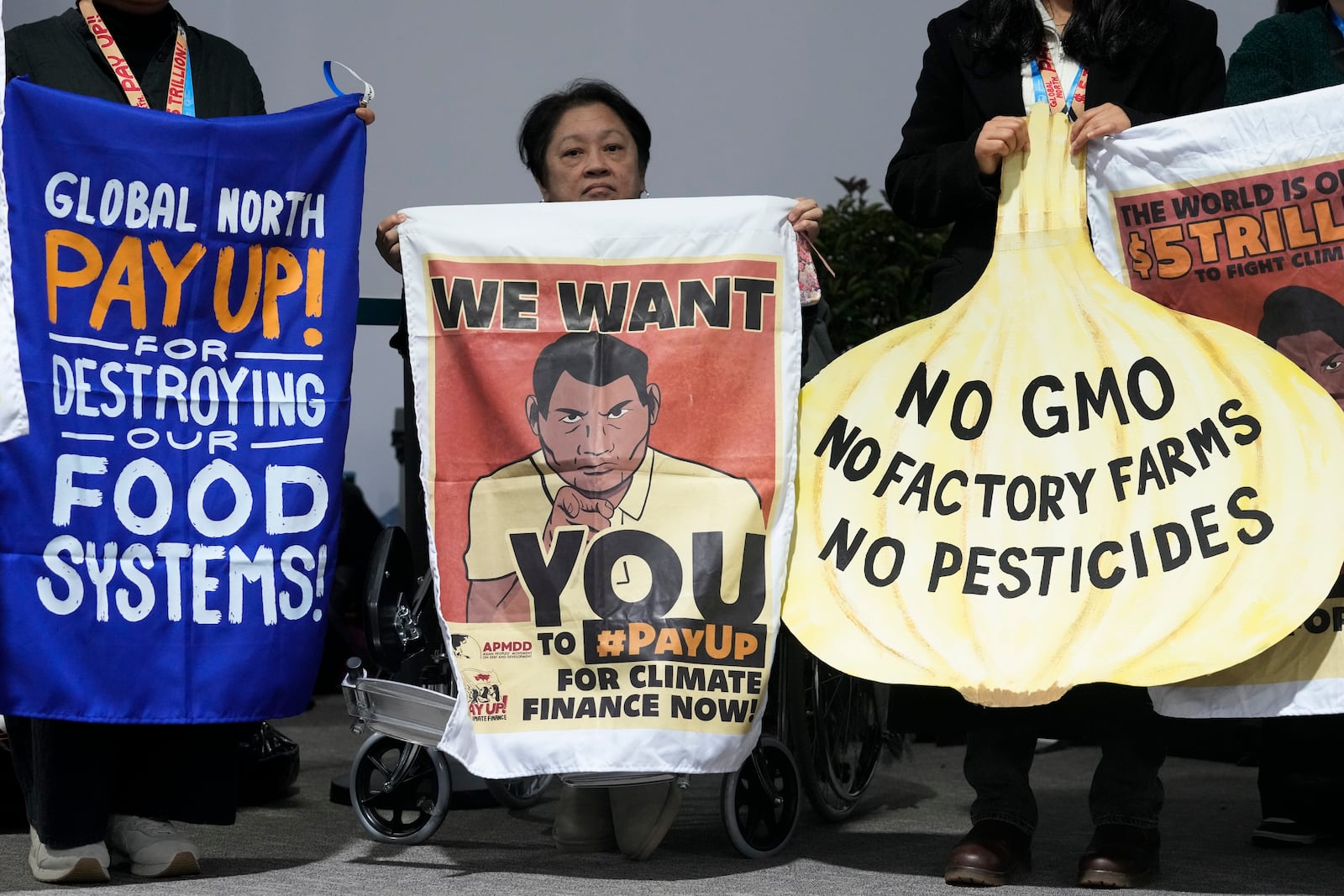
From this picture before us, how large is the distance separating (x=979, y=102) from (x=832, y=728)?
1440mm

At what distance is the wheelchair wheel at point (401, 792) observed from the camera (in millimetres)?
3055

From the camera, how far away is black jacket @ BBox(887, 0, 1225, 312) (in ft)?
9.39

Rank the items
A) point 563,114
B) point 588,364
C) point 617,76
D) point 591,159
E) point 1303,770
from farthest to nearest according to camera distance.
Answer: point 617,76, point 563,114, point 591,159, point 1303,770, point 588,364

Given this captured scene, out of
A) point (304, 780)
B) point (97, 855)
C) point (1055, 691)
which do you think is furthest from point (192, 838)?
point (1055, 691)

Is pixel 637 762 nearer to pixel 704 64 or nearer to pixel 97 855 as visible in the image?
pixel 97 855

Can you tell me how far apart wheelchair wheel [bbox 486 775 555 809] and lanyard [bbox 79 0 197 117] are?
1.44m

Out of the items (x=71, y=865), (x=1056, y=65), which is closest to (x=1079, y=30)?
(x=1056, y=65)

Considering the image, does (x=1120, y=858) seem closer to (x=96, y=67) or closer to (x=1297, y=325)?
(x=1297, y=325)

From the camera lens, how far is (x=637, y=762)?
274 cm

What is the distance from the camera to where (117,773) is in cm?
289

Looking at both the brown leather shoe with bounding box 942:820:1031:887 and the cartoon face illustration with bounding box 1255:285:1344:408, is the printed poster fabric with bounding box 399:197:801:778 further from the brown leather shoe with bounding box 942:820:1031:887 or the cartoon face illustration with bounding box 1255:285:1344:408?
the cartoon face illustration with bounding box 1255:285:1344:408

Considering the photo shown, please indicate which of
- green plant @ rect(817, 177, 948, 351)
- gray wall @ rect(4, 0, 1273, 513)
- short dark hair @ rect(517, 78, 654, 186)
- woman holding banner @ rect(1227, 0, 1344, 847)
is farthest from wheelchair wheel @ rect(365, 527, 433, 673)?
gray wall @ rect(4, 0, 1273, 513)

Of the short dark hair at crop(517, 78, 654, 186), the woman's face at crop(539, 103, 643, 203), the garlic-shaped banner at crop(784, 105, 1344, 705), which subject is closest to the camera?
the garlic-shaped banner at crop(784, 105, 1344, 705)

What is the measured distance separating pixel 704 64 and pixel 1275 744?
3174 millimetres
